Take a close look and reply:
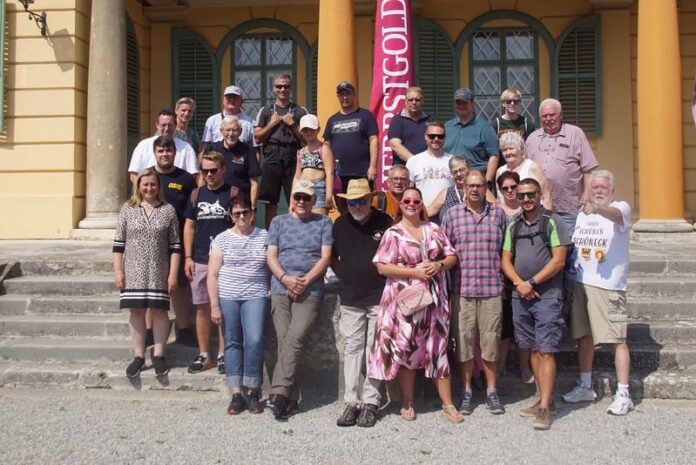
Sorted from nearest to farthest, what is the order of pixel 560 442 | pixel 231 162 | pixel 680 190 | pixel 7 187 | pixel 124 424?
pixel 560 442
pixel 124 424
pixel 231 162
pixel 680 190
pixel 7 187

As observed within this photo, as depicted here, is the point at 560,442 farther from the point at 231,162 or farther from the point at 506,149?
the point at 231,162

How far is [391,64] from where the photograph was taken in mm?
6406

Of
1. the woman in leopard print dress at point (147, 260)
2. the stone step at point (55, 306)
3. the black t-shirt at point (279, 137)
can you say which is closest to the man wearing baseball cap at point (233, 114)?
the black t-shirt at point (279, 137)

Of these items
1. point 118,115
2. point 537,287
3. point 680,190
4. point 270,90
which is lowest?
point 537,287

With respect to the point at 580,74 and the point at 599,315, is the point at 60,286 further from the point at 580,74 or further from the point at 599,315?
the point at 580,74

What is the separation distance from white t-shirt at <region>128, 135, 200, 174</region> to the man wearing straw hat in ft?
6.28

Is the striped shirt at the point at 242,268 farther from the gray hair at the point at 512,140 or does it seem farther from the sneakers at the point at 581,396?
the sneakers at the point at 581,396

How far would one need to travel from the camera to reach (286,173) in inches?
240

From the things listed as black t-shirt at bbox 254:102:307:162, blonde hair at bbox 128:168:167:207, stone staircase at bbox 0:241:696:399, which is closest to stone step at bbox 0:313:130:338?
stone staircase at bbox 0:241:696:399

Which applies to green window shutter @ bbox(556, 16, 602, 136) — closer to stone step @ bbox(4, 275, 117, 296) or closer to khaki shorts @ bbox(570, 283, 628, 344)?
khaki shorts @ bbox(570, 283, 628, 344)

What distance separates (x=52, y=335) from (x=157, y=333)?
1.35 meters

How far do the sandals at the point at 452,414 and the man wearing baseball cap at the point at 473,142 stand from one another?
1955 millimetres

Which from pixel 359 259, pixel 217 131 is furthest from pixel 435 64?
pixel 359 259

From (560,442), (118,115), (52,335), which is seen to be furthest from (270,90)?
(560,442)
